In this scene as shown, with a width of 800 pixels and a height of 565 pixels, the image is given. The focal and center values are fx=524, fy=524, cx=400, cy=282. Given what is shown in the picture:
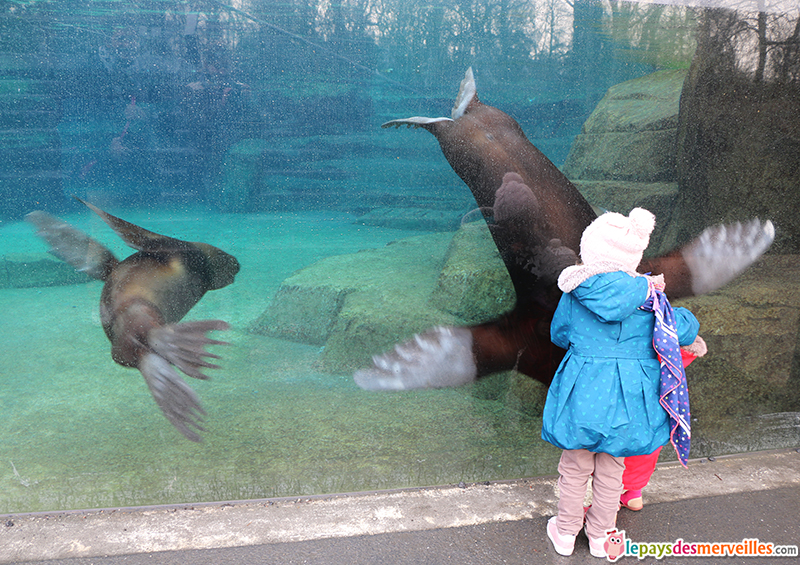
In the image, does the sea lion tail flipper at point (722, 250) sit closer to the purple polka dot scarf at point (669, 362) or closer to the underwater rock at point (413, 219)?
the purple polka dot scarf at point (669, 362)

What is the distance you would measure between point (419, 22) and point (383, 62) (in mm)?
266

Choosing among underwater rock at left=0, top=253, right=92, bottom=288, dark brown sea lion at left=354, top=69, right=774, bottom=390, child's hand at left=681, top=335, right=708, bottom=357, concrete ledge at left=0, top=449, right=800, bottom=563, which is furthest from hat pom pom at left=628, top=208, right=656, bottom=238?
underwater rock at left=0, top=253, right=92, bottom=288

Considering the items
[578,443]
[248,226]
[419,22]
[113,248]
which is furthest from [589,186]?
[113,248]

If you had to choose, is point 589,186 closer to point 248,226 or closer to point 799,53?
point 799,53

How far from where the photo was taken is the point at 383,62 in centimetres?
243

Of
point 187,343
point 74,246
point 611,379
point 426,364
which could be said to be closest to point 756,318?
point 611,379

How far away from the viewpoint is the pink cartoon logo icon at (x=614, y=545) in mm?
2164

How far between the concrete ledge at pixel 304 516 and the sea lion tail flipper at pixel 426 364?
1.80 ft

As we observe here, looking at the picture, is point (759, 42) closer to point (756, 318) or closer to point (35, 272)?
point (756, 318)

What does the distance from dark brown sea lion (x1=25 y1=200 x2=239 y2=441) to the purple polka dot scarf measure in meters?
1.83

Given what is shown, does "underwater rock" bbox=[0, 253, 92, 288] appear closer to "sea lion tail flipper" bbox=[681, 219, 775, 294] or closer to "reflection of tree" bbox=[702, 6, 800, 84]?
"sea lion tail flipper" bbox=[681, 219, 775, 294]

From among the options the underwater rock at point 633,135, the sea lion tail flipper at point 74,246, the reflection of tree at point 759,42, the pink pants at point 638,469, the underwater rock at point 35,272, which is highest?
the reflection of tree at point 759,42

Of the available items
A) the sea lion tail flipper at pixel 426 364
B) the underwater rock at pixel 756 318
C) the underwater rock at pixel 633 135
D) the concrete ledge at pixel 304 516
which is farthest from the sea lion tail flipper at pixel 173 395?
the underwater rock at pixel 756 318

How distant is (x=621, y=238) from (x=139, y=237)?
203cm
